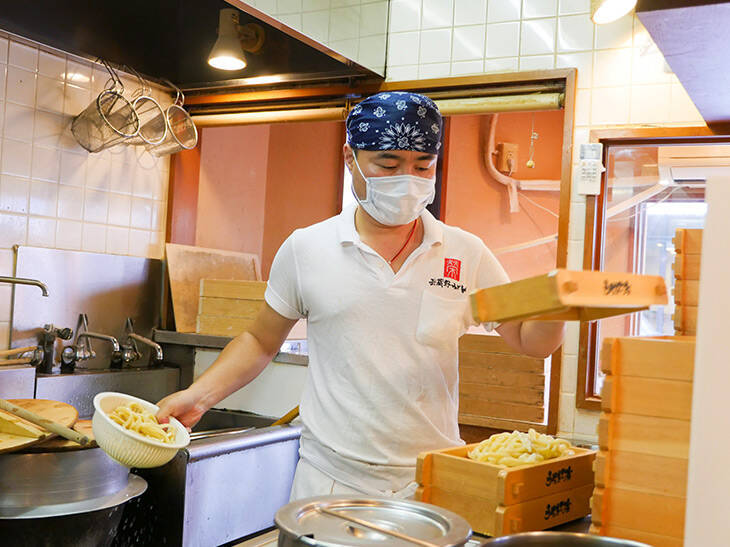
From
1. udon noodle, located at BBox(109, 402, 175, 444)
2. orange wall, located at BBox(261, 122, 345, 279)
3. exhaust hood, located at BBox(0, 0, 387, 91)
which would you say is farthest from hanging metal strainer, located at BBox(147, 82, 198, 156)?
udon noodle, located at BBox(109, 402, 175, 444)

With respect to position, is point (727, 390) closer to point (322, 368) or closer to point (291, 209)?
point (322, 368)

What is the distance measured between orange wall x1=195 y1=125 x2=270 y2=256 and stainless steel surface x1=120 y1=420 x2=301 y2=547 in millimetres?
1811

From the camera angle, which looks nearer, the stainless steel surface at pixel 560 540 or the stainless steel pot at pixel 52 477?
the stainless steel surface at pixel 560 540

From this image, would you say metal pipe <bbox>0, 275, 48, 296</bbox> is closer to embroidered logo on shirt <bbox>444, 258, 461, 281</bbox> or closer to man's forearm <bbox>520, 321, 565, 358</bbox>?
embroidered logo on shirt <bbox>444, 258, 461, 281</bbox>

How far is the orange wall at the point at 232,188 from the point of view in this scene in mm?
4289

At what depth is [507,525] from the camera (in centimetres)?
132

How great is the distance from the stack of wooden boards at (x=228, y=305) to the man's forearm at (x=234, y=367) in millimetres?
1395

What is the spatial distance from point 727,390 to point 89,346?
3.01 metres

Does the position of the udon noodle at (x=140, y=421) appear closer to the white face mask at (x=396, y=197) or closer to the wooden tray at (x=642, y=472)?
the white face mask at (x=396, y=197)

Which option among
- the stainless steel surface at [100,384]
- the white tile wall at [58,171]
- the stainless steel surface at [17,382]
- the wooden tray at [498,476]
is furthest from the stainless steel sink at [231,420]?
the wooden tray at [498,476]

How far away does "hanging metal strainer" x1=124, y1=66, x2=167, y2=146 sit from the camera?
3533mm

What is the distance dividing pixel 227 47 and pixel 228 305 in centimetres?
122

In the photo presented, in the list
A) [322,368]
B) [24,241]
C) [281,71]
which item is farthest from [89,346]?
[322,368]

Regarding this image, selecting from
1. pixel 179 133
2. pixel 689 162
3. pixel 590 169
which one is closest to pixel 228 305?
pixel 179 133
